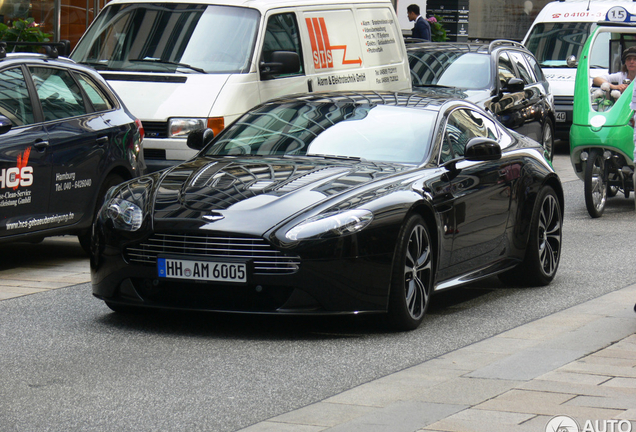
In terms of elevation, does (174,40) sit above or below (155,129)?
above

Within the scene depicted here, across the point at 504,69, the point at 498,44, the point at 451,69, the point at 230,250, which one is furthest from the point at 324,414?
the point at 498,44

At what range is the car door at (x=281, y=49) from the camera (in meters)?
11.9

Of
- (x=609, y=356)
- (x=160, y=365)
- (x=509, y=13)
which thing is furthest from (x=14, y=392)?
(x=509, y=13)

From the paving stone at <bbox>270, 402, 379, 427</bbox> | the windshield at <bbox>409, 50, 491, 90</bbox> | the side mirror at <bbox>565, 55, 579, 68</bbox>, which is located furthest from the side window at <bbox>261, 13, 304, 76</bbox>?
the side mirror at <bbox>565, 55, 579, 68</bbox>

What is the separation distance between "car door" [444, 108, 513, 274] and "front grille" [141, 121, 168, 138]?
3757 millimetres

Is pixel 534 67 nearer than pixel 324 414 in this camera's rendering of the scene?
No

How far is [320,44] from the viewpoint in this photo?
1297 centimetres

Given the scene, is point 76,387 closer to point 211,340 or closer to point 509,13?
point 211,340

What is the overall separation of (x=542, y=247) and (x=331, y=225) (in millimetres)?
2770

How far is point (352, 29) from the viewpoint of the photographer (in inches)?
537

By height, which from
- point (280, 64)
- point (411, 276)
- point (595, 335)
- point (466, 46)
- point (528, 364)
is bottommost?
point (595, 335)

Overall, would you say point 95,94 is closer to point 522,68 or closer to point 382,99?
point 382,99

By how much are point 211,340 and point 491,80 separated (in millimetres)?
9950

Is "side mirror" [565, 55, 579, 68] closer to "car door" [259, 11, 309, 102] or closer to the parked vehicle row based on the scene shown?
"car door" [259, 11, 309, 102]
